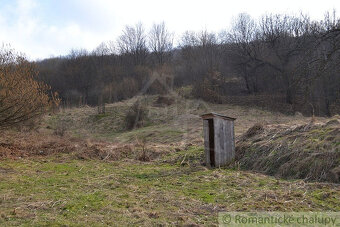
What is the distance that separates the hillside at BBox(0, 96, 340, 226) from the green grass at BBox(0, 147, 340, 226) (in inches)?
0.6

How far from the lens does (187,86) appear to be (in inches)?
1336

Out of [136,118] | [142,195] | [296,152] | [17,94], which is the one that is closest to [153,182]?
[142,195]

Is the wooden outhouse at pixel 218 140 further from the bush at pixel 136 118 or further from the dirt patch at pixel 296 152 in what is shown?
the bush at pixel 136 118

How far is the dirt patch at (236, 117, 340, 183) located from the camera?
716 centimetres

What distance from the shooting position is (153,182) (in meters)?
7.28

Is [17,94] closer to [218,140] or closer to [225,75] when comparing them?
[218,140]

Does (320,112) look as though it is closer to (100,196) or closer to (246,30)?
(246,30)

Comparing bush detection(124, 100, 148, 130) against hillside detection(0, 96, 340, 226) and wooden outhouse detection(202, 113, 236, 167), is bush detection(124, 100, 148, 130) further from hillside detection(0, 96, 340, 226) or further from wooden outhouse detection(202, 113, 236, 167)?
wooden outhouse detection(202, 113, 236, 167)

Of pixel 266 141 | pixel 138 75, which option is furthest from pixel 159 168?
pixel 138 75

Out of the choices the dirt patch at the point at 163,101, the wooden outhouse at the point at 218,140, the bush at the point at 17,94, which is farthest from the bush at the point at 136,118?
the wooden outhouse at the point at 218,140

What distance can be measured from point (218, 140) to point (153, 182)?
2.72 metres

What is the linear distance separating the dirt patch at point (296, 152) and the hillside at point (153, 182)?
0.10ft

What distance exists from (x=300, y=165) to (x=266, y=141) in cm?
224

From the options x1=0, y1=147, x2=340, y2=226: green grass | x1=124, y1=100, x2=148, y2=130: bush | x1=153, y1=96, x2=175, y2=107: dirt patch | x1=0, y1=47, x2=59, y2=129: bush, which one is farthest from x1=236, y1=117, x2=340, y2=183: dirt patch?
x1=153, y1=96, x2=175, y2=107: dirt patch
